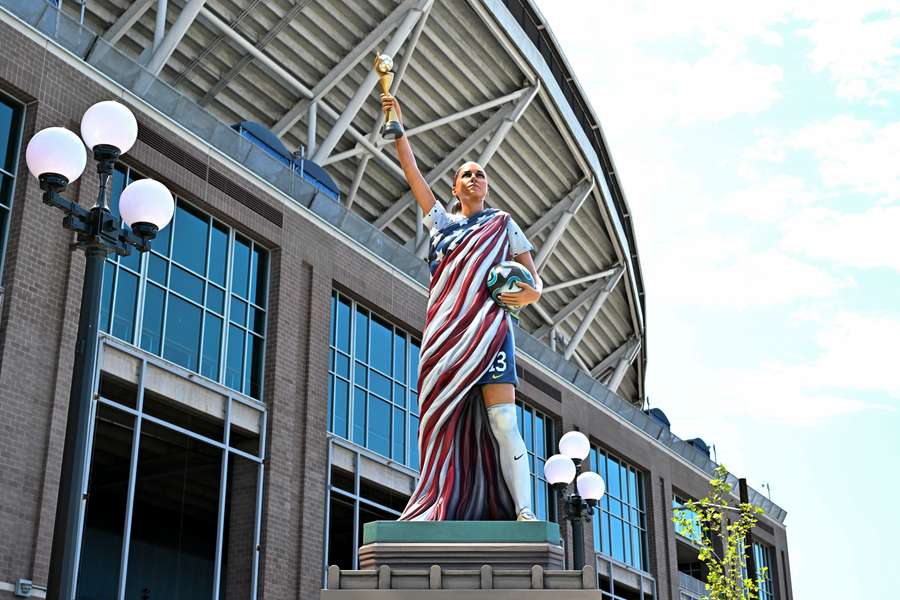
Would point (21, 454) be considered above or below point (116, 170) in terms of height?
below

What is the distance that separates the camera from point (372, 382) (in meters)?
25.2

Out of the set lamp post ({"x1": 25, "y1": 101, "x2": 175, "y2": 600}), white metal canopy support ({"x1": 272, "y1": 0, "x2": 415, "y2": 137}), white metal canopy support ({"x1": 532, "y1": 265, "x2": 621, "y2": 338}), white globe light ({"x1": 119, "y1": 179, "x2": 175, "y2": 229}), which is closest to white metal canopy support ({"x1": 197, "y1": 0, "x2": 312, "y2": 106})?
white metal canopy support ({"x1": 272, "y1": 0, "x2": 415, "y2": 137})

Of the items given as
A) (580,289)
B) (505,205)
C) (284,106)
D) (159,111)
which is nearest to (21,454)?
(159,111)

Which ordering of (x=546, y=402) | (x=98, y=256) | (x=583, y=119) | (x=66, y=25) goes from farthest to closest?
1. (x=583, y=119)
2. (x=546, y=402)
3. (x=66, y=25)
4. (x=98, y=256)

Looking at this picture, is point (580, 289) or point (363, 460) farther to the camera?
point (580, 289)

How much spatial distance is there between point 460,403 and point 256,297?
49.4 feet

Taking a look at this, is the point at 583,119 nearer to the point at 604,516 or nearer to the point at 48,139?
the point at 604,516

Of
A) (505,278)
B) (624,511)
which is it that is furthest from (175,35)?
(624,511)

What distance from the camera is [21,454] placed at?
648 inches

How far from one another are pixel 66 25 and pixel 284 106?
1168 centimetres

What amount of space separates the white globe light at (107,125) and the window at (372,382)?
1461 centimetres

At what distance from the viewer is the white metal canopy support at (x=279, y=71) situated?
2665 cm

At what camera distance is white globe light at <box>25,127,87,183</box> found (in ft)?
29.6

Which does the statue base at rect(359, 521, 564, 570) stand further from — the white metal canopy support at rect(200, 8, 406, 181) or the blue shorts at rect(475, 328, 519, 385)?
the white metal canopy support at rect(200, 8, 406, 181)
